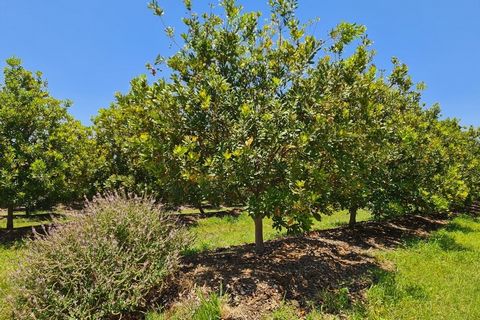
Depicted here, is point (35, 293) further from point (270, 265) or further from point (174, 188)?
point (270, 265)

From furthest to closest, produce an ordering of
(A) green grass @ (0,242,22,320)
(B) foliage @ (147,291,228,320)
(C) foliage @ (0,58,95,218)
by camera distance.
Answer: (C) foliage @ (0,58,95,218) < (A) green grass @ (0,242,22,320) < (B) foliage @ (147,291,228,320)

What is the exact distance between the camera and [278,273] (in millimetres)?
8094

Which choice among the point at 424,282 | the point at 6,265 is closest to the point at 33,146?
the point at 6,265

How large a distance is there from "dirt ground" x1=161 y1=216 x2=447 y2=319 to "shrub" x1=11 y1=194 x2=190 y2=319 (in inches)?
29.9

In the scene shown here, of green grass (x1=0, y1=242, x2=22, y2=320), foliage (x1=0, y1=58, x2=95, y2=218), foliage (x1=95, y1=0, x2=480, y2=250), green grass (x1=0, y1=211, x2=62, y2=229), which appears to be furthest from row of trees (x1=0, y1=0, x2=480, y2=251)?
green grass (x1=0, y1=211, x2=62, y2=229)

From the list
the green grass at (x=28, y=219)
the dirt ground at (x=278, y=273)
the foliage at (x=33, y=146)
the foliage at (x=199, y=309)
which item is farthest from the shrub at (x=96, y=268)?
the green grass at (x=28, y=219)

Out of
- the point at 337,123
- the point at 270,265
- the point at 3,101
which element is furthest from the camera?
the point at 3,101

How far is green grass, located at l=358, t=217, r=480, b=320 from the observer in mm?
7250

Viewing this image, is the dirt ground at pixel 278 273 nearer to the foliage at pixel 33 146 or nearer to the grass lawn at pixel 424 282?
the grass lawn at pixel 424 282

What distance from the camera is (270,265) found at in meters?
8.65

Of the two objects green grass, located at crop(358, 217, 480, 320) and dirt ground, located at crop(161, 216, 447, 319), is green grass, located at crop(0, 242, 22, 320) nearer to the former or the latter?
dirt ground, located at crop(161, 216, 447, 319)

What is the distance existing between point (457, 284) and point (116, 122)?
1888 cm

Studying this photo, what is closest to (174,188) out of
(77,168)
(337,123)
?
(337,123)

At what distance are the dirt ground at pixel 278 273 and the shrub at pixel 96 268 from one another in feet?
2.49
